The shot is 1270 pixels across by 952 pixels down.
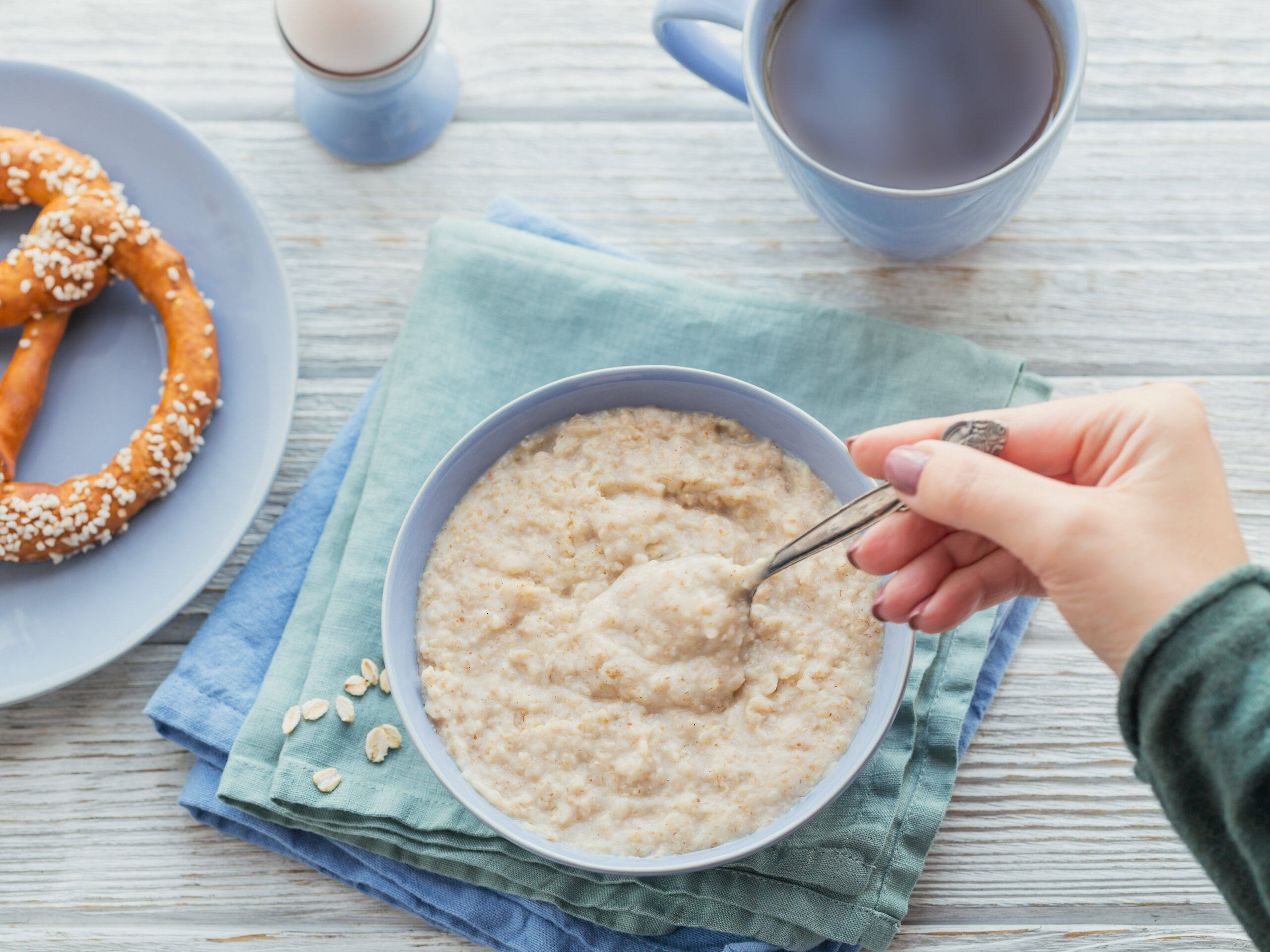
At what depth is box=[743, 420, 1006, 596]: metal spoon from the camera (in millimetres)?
1357

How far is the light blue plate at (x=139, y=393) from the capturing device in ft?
5.92

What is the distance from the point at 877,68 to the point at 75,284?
58.6 inches

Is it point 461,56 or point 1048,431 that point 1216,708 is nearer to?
point 1048,431

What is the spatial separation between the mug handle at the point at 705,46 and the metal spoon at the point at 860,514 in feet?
2.20

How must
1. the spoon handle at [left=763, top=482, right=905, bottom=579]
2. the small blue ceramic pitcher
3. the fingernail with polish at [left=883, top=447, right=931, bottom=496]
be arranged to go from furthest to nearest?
the small blue ceramic pitcher → the spoon handle at [left=763, top=482, right=905, bottom=579] → the fingernail with polish at [left=883, top=447, right=931, bottom=496]

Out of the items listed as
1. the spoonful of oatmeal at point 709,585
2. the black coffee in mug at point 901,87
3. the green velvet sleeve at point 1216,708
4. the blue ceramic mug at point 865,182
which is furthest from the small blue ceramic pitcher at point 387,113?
the green velvet sleeve at point 1216,708

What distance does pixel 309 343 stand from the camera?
1992 mm

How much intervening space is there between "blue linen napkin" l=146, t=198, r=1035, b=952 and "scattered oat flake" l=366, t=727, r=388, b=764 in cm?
18

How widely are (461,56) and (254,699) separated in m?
1.35

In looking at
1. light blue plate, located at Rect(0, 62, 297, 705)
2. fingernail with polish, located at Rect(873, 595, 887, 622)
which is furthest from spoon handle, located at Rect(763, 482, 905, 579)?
light blue plate, located at Rect(0, 62, 297, 705)

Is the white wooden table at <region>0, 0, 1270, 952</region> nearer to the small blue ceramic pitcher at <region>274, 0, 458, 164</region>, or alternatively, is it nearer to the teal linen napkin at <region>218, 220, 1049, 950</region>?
the small blue ceramic pitcher at <region>274, 0, 458, 164</region>

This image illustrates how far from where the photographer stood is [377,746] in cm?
171

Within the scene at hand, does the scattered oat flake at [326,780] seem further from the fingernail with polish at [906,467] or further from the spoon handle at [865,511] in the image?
the fingernail with polish at [906,467]

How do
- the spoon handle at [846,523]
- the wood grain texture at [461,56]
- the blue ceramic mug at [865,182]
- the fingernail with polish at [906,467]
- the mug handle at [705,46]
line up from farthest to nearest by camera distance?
Answer: the wood grain texture at [461,56], the mug handle at [705,46], the blue ceramic mug at [865,182], the spoon handle at [846,523], the fingernail with polish at [906,467]
